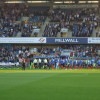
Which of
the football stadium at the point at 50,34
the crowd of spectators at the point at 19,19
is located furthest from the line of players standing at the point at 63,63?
the crowd of spectators at the point at 19,19

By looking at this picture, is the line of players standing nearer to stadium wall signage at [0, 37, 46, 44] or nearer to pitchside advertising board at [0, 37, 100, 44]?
pitchside advertising board at [0, 37, 100, 44]

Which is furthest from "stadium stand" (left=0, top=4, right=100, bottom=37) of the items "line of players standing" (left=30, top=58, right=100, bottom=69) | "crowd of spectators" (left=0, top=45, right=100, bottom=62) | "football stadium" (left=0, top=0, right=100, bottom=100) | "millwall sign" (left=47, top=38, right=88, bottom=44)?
"line of players standing" (left=30, top=58, right=100, bottom=69)

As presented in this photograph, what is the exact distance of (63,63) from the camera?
42969mm

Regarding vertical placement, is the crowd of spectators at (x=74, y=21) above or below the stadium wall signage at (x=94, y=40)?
above

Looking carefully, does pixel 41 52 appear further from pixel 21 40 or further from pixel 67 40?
pixel 67 40

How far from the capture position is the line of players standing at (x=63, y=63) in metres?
42.5

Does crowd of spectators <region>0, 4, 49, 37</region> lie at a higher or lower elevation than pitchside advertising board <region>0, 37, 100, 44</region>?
higher

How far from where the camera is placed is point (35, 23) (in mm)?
53938

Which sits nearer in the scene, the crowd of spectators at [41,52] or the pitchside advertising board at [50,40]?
the crowd of spectators at [41,52]

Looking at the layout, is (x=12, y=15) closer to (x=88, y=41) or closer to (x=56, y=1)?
(x=56, y=1)

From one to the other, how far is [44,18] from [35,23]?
8.13 feet

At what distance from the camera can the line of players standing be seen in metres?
42.5

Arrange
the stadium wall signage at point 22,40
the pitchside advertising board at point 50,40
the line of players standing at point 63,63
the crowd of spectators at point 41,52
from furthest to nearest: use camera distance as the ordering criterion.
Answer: the stadium wall signage at point 22,40 < the pitchside advertising board at point 50,40 < the crowd of spectators at point 41,52 < the line of players standing at point 63,63

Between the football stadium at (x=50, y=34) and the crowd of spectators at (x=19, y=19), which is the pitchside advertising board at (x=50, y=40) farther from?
the crowd of spectators at (x=19, y=19)
